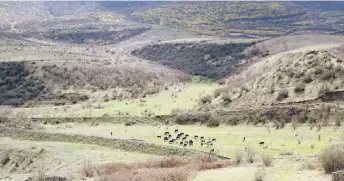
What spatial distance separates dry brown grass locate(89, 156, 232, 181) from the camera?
24.6 m

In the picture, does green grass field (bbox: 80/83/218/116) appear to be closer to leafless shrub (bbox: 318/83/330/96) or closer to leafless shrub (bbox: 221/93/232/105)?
leafless shrub (bbox: 221/93/232/105)

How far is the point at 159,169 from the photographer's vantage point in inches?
1048

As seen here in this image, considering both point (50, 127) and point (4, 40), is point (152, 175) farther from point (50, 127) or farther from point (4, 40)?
point (4, 40)

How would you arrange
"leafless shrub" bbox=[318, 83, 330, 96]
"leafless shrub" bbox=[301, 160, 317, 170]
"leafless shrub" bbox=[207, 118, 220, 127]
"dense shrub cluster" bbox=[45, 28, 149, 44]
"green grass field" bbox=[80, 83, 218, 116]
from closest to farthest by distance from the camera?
"leafless shrub" bbox=[301, 160, 317, 170]
"leafless shrub" bbox=[207, 118, 220, 127]
"leafless shrub" bbox=[318, 83, 330, 96]
"green grass field" bbox=[80, 83, 218, 116]
"dense shrub cluster" bbox=[45, 28, 149, 44]

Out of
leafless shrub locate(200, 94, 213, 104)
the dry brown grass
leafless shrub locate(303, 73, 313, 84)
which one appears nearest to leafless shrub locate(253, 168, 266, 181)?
the dry brown grass

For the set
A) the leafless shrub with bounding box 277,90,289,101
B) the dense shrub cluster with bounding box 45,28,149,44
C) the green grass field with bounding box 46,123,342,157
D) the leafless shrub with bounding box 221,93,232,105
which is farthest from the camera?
the dense shrub cluster with bounding box 45,28,149,44

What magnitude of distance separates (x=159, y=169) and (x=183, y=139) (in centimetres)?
1378

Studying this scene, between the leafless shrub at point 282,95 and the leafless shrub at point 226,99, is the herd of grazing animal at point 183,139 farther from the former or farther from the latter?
the leafless shrub at point 226,99

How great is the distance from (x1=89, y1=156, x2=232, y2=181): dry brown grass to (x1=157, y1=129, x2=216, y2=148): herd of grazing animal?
7124 millimetres

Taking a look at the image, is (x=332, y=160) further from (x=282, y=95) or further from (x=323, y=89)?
(x=282, y=95)

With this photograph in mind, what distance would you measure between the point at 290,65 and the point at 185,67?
48.4m

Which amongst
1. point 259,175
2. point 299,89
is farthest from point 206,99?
point 259,175

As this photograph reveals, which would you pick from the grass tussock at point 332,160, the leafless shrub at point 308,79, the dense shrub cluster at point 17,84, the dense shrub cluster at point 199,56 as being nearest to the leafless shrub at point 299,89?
the leafless shrub at point 308,79

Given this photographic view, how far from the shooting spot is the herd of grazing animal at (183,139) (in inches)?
1507
